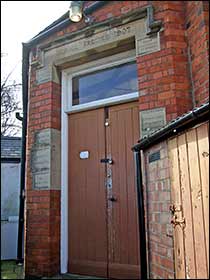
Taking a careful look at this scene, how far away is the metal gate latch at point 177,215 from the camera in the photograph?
192 cm

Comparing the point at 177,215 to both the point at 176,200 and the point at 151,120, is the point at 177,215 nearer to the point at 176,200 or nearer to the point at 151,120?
the point at 176,200

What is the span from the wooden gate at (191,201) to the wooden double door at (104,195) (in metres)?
1.33

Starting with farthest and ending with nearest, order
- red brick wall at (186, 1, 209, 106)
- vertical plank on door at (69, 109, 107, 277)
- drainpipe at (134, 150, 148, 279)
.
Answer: vertical plank on door at (69, 109, 107, 277), red brick wall at (186, 1, 209, 106), drainpipe at (134, 150, 148, 279)

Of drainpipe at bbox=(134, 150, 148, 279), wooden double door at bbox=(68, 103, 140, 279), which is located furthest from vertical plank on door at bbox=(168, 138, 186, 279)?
wooden double door at bbox=(68, 103, 140, 279)

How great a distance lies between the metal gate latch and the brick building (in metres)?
1.24

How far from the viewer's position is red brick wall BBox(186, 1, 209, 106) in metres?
2.95

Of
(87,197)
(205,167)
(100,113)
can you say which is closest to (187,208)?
(205,167)

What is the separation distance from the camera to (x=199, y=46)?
3.06 metres

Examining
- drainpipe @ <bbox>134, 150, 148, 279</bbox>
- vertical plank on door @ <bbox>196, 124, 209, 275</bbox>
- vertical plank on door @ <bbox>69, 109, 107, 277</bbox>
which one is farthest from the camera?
vertical plank on door @ <bbox>69, 109, 107, 277</bbox>

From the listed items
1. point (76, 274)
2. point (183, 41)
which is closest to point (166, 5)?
point (183, 41)

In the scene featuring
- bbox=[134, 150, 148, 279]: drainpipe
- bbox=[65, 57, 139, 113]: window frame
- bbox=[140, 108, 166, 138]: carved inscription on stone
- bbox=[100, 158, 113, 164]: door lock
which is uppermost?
bbox=[65, 57, 139, 113]: window frame

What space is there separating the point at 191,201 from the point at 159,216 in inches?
26.9

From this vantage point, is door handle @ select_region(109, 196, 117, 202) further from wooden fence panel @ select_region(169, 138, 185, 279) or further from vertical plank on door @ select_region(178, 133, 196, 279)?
vertical plank on door @ select_region(178, 133, 196, 279)

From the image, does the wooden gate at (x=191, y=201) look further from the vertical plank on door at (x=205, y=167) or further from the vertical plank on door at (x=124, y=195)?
the vertical plank on door at (x=124, y=195)
